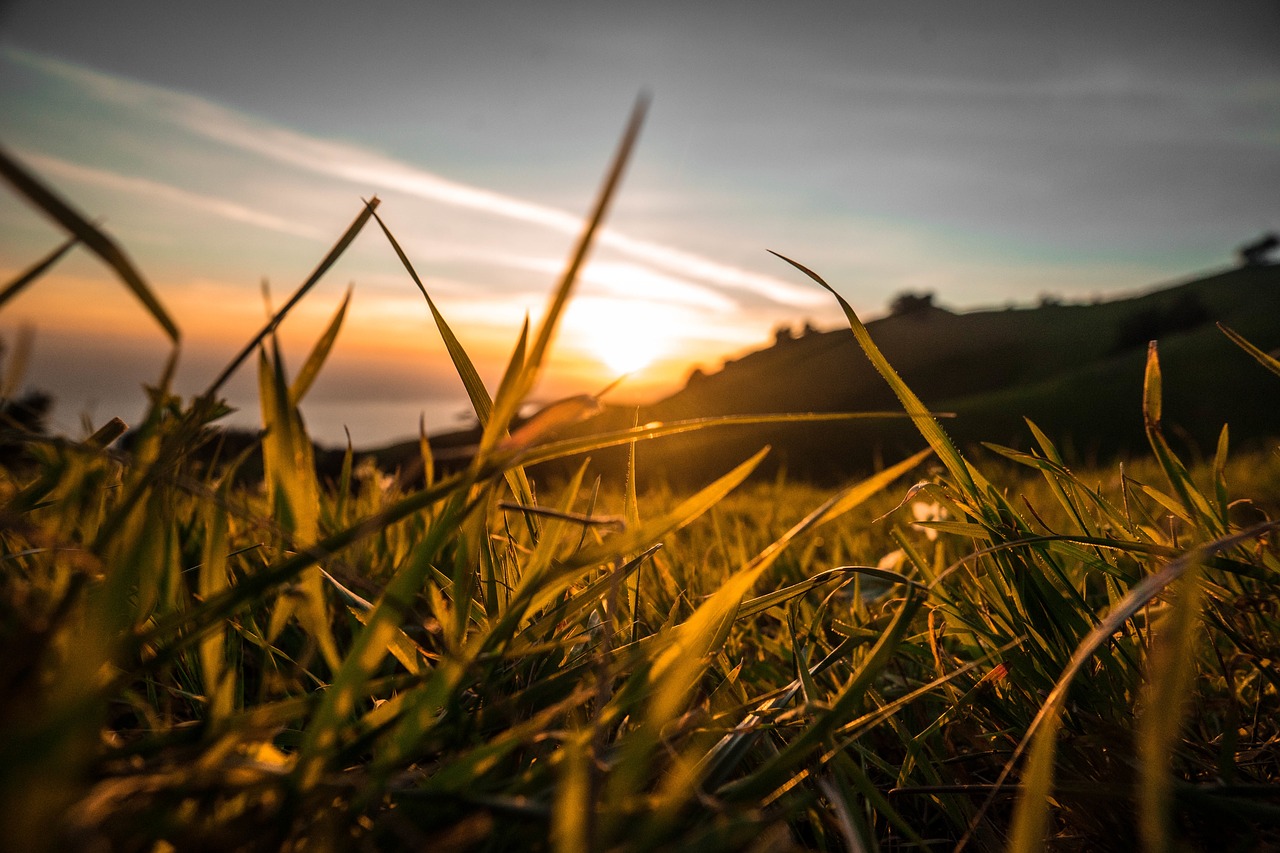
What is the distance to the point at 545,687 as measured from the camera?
22.5 inches

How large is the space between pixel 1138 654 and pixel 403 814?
27.9 inches

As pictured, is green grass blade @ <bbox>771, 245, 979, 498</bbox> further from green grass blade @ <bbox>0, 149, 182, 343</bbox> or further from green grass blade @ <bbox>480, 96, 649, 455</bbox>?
green grass blade @ <bbox>0, 149, 182, 343</bbox>

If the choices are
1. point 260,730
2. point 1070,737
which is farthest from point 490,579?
point 1070,737

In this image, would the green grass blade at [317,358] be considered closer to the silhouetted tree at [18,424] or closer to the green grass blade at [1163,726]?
the silhouetted tree at [18,424]

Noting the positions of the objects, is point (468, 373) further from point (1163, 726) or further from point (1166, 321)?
point (1166, 321)

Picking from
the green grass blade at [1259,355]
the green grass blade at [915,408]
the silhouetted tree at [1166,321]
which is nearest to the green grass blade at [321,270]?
the green grass blade at [915,408]

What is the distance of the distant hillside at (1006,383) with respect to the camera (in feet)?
37.0

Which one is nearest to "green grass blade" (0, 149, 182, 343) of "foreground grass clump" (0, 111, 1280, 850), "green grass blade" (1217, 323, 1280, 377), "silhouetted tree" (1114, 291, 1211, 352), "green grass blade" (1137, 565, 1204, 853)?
"foreground grass clump" (0, 111, 1280, 850)

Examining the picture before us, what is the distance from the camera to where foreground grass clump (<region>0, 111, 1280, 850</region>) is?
38 centimetres

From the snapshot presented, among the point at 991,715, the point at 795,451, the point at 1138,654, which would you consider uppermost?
the point at 1138,654

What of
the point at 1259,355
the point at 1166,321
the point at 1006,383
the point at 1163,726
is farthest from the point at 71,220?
the point at 1166,321

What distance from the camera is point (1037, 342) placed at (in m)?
34.4

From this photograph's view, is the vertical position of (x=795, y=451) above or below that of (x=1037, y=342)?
below

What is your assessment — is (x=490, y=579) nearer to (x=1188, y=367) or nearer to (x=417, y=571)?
(x=417, y=571)
